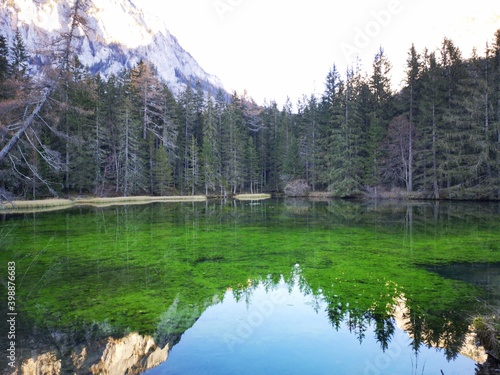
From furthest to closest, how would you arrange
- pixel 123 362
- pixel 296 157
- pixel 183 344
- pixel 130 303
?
pixel 296 157 → pixel 130 303 → pixel 183 344 → pixel 123 362

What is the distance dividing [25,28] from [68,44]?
108 m

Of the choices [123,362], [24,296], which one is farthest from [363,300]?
[24,296]

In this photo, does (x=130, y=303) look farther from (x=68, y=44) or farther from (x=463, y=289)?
(x=68, y=44)

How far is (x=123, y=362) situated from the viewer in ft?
12.9

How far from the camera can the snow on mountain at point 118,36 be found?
95.9 m

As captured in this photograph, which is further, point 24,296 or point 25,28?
point 25,28

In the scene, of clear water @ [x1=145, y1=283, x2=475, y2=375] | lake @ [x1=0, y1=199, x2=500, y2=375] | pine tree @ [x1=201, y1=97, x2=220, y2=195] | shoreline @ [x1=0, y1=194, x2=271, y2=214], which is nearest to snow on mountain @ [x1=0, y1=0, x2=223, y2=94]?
pine tree @ [x1=201, y1=97, x2=220, y2=195]

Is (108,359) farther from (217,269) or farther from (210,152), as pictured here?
(210,152)

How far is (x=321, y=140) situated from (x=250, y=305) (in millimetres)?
43224

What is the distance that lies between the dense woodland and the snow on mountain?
42.9 meters

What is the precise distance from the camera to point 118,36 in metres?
118

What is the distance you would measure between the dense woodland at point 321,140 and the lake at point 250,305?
15.6 metres

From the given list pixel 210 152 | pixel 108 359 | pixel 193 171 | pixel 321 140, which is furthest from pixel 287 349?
pixel 210 152

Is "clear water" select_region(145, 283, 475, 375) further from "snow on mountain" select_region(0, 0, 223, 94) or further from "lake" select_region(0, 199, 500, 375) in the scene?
"snow on mountain" select_region(0, 0, 223, 94)
